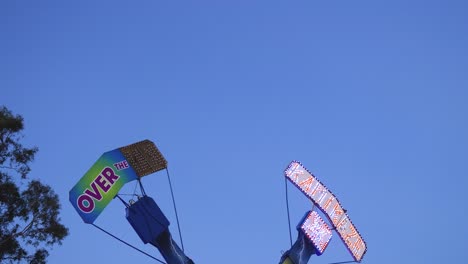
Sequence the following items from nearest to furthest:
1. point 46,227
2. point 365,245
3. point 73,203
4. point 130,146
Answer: point 73,203 < point 130,146 < point 46,227 < point 365,245

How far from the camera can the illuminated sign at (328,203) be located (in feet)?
69.2

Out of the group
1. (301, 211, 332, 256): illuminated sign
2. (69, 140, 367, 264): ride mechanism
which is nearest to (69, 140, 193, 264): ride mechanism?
(69, 140, 367, 264): ride mechanism

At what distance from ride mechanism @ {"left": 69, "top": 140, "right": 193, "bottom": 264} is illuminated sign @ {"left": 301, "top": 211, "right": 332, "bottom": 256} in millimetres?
5323

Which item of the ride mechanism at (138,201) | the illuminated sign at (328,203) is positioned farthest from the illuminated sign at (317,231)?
the illuminated sign at (328,203)

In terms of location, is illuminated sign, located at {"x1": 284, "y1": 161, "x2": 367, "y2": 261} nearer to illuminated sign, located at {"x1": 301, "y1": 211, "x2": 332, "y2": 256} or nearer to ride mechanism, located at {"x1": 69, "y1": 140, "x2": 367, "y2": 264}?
illuminated sign, located at {"x1": 301, "y1": 211, "x2": 332, "y2": 256}

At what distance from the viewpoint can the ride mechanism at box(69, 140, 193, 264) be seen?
17.6m

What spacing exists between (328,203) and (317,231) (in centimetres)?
148

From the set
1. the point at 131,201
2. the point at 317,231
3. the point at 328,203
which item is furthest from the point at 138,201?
the point at 328,203

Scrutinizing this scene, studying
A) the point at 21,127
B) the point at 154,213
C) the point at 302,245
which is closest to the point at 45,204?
the point at 21,127

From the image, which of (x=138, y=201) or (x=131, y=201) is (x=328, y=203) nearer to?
(x=138, y=201)

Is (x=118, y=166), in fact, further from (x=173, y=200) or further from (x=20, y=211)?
(x=20, y=211)

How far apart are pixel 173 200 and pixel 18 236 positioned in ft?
25.2

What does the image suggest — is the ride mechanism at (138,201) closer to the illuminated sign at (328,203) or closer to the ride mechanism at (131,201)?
the ride mechanism at (131,201)

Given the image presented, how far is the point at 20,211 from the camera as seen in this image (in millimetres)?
21266
